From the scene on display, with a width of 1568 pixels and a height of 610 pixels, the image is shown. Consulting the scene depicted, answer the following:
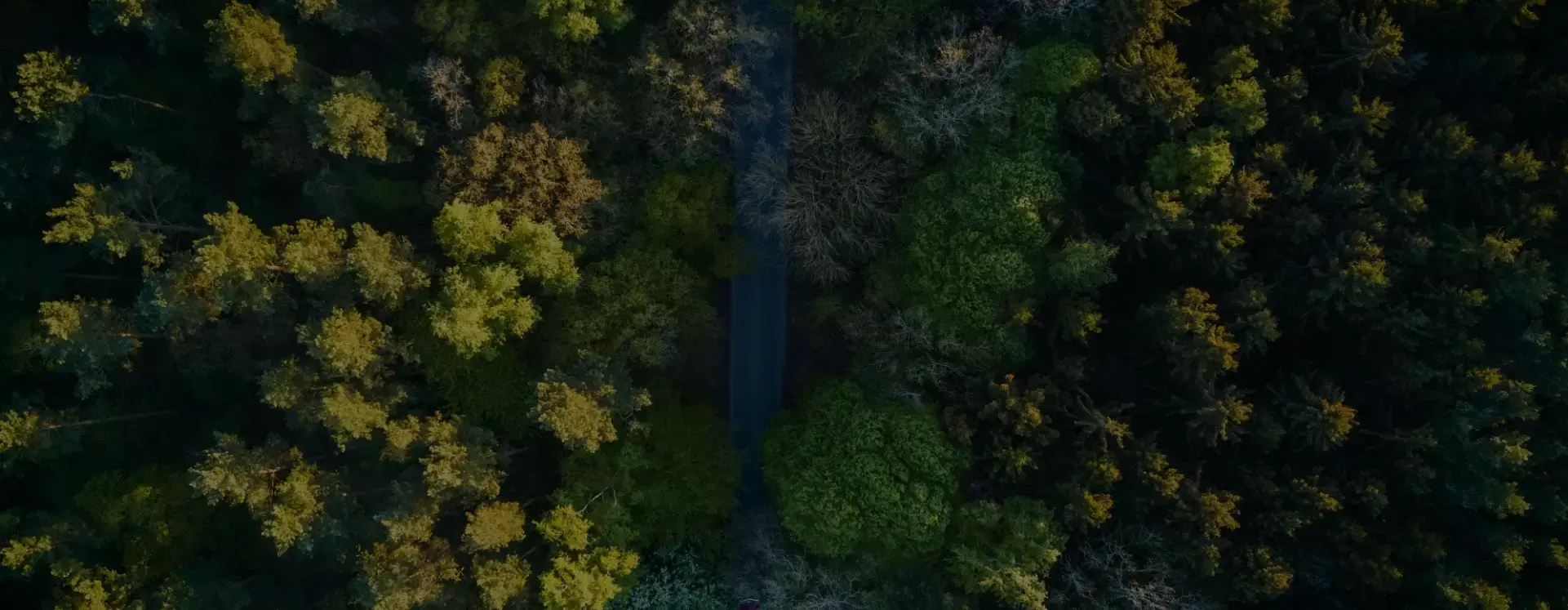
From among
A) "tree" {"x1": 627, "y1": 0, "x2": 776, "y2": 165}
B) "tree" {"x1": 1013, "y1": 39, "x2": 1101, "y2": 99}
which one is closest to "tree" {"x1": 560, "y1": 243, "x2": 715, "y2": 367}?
"tree" {"x1": 627, "y1": 0, "x2": 776, "y2": 165}

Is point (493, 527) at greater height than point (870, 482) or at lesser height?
lesser

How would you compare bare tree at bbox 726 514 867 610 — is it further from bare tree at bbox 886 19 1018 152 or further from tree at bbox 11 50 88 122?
tree at bbox 11 50 88 122

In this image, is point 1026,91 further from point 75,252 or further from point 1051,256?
point 75,252

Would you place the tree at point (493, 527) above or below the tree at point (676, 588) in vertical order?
above

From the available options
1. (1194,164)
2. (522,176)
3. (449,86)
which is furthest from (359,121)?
(1194,164)

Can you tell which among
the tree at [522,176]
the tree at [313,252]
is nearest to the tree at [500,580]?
the tree at [313,252]

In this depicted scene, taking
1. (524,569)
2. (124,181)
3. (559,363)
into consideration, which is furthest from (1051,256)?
(124,181)

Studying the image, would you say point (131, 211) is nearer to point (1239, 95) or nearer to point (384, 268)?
point (384, 268)

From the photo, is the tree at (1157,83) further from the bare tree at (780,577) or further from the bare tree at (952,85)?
the bare tree at (780,577)
